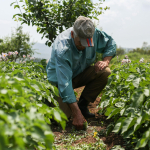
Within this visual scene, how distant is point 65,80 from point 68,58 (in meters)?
0.32

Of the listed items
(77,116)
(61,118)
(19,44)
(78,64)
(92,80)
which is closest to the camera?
(61,118)

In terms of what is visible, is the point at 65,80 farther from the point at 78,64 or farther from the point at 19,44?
the point at 19,44

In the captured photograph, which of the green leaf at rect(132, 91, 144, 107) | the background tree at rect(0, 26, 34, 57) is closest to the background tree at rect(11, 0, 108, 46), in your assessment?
the green leaf at rect(132, 91, 144, 107)

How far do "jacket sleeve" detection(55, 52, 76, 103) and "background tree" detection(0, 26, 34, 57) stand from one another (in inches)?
289

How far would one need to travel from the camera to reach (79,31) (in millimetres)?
2154

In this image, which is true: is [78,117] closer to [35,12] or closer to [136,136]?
[136,136]

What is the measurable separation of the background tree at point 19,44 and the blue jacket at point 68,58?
6915mm

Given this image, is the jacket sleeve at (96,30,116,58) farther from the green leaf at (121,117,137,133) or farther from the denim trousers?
the green leaf at (121,117,137,133)

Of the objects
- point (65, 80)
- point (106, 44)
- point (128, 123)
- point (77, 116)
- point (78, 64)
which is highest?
point (106, 44)

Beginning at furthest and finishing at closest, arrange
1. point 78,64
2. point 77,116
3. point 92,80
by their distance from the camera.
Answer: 1. point 92,80
2. point 78,64
3. point 77,116

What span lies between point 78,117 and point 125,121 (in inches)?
30.4

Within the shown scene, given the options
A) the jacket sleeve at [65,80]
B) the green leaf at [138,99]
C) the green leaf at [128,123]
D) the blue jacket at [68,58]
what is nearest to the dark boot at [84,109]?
the blue jacket at [68,58]

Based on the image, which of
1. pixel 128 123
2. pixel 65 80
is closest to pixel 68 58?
pixel 65 80

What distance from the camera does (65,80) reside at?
84.8 inches
